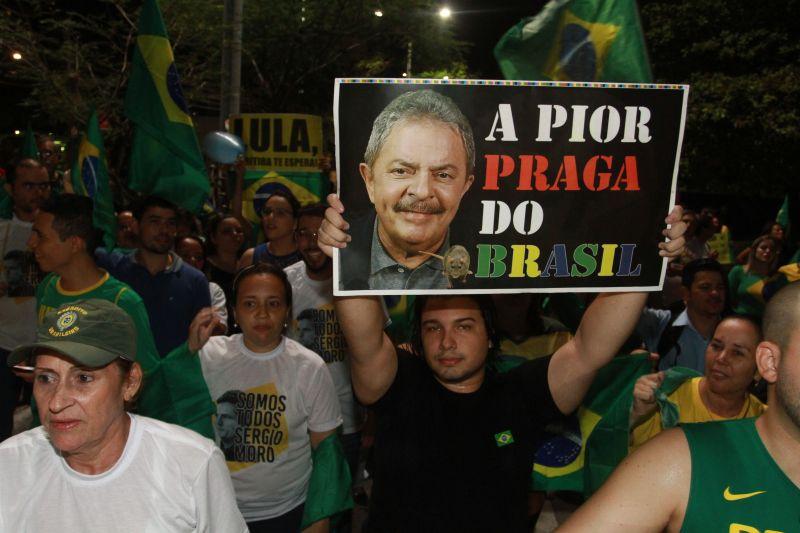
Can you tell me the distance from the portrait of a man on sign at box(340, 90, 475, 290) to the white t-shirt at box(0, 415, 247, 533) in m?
0.74

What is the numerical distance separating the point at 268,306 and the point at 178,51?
15398 millimetres

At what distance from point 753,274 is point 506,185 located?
714cm

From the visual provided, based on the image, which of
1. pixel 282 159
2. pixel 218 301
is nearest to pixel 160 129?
pixel 218 301

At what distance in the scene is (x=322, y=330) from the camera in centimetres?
523

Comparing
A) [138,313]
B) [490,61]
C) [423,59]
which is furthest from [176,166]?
[490,61]

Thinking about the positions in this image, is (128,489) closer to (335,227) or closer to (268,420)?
(335,227)

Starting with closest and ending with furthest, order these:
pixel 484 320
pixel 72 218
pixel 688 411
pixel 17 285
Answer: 1. pixel 484 320
2. pixel 688 411
3. pixel 72 218
4. pixel 17 285

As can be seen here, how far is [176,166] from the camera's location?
582 centimetres

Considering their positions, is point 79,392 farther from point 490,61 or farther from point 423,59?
point 490,61

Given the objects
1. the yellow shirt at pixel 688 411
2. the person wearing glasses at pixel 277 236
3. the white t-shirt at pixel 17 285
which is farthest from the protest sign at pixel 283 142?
the yellow shirt at pixel 688 411

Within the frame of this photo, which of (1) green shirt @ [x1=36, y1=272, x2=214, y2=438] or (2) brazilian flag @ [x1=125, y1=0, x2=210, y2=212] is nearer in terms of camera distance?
(1) green shirt @ [x1=36, y1=272, x2=214, y2=438]

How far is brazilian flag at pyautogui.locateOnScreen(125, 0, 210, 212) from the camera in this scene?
19.1ft

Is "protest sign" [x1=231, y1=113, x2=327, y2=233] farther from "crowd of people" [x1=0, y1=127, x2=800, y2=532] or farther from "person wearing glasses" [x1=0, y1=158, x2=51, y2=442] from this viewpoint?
"crowd of people" [x1=0, y1=127, x2=800, y2=532]

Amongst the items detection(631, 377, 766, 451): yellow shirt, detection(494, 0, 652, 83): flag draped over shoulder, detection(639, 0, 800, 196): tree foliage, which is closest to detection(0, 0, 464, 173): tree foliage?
detection(639, 0, 800, 196): tree foliage
